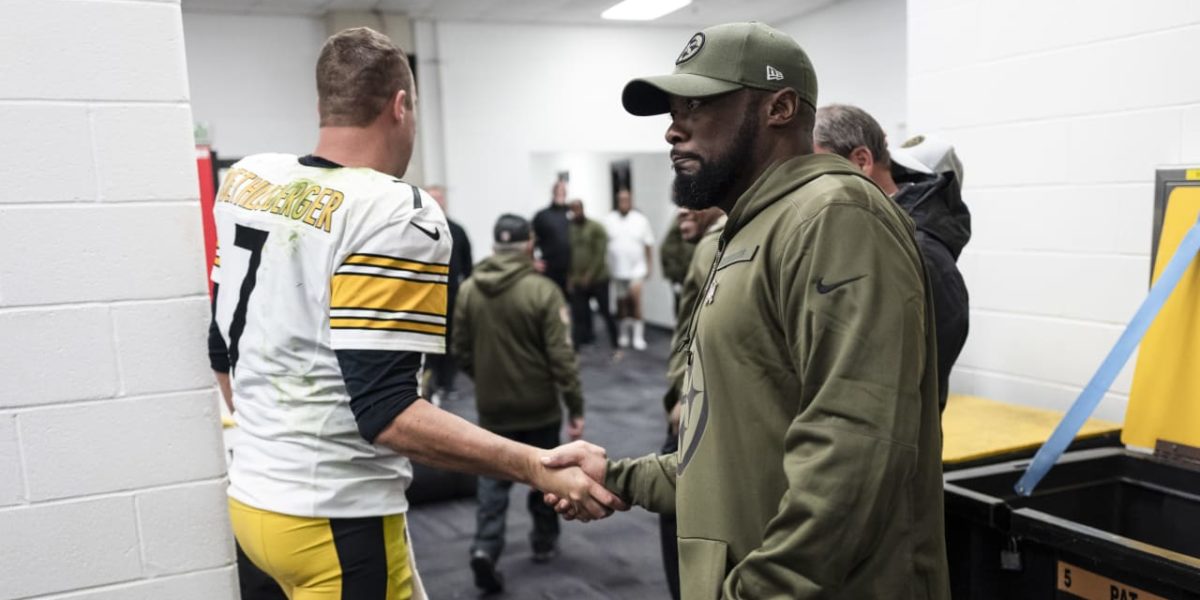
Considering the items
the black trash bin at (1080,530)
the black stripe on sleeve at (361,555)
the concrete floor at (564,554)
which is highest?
the black stripe on sleeve at (361,555)

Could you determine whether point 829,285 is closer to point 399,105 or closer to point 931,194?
point 399,105

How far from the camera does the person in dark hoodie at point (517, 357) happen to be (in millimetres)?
3643

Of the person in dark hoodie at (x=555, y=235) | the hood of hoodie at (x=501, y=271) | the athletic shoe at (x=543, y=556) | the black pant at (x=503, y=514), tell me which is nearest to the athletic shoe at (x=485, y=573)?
the black pant at (x=503, y=514)

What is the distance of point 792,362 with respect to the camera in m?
1.19

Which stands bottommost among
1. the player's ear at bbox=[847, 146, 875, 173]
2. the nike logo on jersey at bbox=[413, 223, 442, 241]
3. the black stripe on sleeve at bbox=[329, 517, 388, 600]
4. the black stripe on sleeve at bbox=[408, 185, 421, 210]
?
the black stripe on sleeve at bbox=[329, 517, 388, 600]

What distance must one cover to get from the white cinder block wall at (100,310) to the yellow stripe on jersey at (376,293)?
428 millimetres

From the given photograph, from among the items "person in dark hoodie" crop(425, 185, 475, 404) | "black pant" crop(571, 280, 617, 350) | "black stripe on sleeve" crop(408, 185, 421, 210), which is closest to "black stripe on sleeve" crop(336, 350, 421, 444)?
"black stripe on sleeve" crop(408, 185, 421, 210)

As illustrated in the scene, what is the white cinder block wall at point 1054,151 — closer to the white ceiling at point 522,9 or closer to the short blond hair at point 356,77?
the short blond hair at point 356,77

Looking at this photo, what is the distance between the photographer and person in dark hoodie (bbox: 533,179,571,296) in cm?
820

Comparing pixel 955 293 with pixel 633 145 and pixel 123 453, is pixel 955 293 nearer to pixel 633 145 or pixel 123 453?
pixel 123 453

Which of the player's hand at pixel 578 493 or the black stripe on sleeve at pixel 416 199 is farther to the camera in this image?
the player's hand at pixel 578 493

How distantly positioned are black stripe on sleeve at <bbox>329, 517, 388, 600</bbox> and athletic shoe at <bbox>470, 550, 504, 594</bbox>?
1.87 metres

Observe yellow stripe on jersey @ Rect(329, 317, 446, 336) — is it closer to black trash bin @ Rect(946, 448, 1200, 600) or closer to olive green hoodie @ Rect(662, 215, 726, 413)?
olive green hoodie @ Rect(662, 215, 726, 413)

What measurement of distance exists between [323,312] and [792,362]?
0.82 metres
